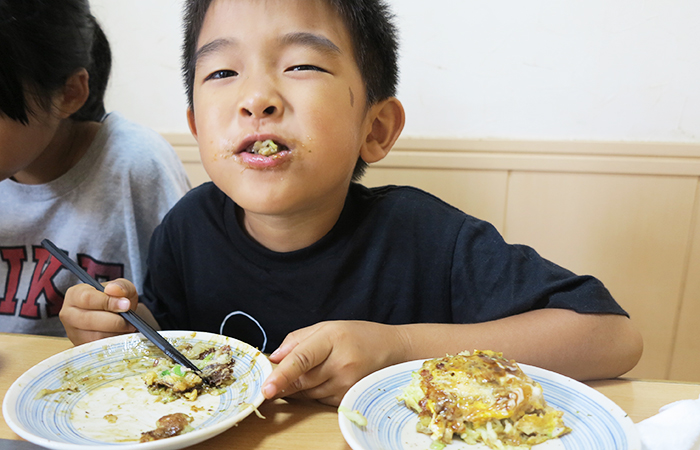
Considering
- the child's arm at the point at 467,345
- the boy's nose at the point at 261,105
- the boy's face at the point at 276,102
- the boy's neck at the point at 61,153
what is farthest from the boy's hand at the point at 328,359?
the boy's neck at the point at 61,153

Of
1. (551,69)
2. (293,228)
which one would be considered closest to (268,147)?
(293,228)

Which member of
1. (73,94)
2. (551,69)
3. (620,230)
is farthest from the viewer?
(620,230)

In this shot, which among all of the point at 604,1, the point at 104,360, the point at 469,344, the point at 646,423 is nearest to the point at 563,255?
the point at 604,1

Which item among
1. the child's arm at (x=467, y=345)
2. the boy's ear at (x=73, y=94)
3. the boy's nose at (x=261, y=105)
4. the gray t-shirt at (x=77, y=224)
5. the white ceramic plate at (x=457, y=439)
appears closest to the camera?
the white ceramic plate at (x=457, y=439)

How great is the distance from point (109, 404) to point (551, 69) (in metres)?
1.58

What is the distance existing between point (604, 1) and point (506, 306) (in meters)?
1.18

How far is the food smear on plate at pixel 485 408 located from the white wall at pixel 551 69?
1.24 m

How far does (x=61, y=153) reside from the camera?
141 centimetres

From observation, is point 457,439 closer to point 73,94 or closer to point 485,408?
point 485,408

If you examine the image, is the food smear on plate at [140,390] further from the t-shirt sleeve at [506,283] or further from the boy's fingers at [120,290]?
the t-shirt sleeve at [506,283]

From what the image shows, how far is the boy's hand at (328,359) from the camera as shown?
0.66 m

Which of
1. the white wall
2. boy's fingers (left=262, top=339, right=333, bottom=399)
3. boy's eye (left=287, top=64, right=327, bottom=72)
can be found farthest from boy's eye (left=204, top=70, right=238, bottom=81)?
the white wall

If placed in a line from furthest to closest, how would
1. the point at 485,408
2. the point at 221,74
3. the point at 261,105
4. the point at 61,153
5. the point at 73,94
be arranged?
the point at 61,153, the point at 73,94, the point at 221,74, the point at 261,105, the point at 485,408

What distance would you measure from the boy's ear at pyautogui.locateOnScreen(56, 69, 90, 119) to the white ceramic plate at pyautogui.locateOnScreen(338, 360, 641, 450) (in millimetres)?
1091
